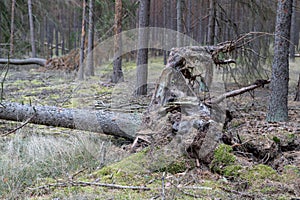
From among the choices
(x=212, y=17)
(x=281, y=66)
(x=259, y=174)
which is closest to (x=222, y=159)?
(x=259, y=174)

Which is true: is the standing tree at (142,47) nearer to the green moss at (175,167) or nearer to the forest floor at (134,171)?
the forest floor at (134,171)

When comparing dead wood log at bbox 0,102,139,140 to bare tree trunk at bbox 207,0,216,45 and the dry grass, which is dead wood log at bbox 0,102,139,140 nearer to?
the dry grass

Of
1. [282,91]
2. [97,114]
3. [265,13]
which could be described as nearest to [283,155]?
[282,91]

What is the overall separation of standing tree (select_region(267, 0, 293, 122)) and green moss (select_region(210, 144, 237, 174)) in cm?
248

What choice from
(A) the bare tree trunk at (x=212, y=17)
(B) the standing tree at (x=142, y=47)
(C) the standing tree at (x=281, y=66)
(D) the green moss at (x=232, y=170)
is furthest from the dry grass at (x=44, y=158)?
(A) the bare tree trunk at (x=212, y=17)

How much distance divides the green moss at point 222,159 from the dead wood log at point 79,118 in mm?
1558

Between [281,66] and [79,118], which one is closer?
[79,118]

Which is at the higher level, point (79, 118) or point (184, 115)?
point (184, 115)

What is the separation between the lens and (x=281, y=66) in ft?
17.7

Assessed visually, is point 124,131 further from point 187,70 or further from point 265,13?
point 265,13

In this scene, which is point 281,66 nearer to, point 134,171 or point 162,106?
point 162,106

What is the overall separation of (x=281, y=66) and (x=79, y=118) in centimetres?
362

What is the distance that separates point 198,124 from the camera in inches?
142

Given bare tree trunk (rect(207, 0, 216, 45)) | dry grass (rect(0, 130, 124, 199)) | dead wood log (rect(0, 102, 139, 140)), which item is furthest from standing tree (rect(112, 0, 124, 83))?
dry grass (rect(0, 130, 124, 199))
